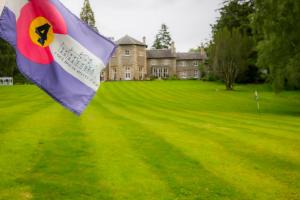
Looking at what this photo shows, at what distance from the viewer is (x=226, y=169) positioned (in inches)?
460

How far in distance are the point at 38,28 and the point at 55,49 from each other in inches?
17.3

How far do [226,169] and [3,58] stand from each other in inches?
2432

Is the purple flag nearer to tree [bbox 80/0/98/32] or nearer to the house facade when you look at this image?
the house facade

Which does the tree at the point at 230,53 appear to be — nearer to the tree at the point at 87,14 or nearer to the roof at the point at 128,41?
the roof at the point at 128,41

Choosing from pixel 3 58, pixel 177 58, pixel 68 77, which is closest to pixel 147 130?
pixel 68 77

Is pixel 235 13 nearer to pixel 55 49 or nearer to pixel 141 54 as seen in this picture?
pixel 141 54

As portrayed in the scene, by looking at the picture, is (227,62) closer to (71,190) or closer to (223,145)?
(223,145)

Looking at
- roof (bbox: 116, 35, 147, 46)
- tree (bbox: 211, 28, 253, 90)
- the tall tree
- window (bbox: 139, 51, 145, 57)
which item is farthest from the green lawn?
window (bbox: 139, 51, 145, 57)

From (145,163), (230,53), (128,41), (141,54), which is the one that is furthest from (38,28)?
(141,54)

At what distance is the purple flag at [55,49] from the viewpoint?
762cm

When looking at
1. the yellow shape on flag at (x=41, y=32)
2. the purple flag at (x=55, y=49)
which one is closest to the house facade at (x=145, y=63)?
the purple flag at (x=55, y=49)

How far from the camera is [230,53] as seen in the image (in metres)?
64.7

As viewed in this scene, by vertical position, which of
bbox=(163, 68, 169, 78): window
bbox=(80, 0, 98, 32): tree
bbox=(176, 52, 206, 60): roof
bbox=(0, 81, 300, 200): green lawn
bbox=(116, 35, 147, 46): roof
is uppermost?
bbox=(80, 0, 98, 32): tree

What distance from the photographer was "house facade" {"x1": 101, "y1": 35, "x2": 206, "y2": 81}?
10712cm
